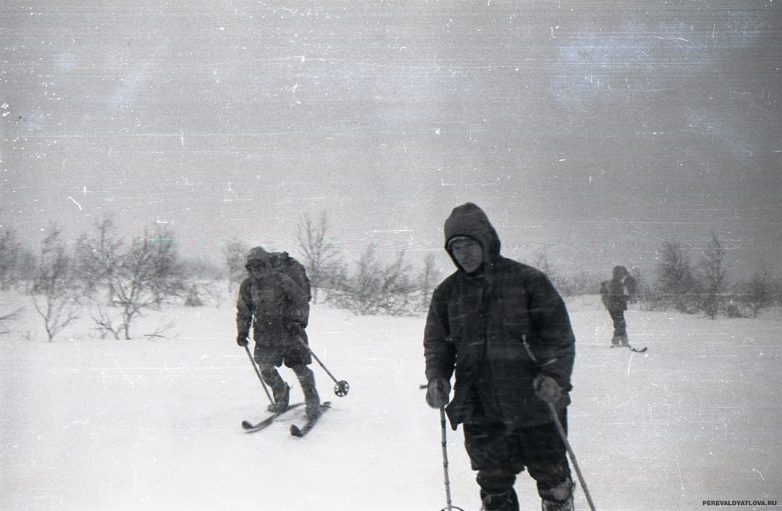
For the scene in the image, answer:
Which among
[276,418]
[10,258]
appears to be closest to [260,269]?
[276,418]

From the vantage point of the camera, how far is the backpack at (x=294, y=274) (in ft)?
12.9

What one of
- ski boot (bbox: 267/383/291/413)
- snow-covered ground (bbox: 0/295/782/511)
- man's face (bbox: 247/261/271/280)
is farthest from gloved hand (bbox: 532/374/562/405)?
ski boot (bbox: 267/383/291/413)

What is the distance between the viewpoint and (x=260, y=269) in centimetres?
391

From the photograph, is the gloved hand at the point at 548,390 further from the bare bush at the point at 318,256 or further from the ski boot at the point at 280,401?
the bare bush at the point at 318,256

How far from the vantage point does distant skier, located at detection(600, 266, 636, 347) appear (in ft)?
23.2

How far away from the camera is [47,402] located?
4203 mm

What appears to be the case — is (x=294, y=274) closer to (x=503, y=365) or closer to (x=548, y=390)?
(x=503, y=365)

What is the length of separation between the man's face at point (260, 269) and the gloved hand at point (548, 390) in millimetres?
2684

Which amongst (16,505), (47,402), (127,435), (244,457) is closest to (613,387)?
(244,457)

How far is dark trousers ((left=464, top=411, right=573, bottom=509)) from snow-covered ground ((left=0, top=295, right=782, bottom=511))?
2.06 ft

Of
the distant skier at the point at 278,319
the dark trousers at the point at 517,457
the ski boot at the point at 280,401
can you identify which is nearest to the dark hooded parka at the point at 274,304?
the distant skier at the point at 278,319

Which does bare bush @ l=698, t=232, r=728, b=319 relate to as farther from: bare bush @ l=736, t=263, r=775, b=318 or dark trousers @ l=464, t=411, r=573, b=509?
dark trousers @ l=464, t=411, r=573, b=509

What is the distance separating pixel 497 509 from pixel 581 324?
8.70 metres

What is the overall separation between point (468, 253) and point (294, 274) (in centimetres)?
239
